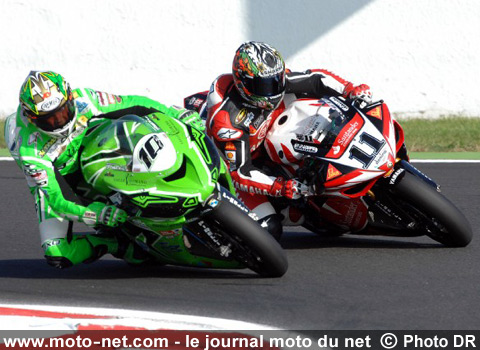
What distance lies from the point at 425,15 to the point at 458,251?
6.22 m

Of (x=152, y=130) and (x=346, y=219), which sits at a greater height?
(x=152, y=130)

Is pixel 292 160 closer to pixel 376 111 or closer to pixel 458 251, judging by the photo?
pixel 376 111

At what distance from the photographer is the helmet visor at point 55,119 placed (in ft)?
18.2

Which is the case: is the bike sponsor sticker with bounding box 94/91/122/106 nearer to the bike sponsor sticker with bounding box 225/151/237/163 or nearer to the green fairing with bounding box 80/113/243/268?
the green fairing with bounding box 80/113/243/268

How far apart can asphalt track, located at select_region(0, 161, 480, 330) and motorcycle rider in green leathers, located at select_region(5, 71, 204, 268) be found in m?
0.21

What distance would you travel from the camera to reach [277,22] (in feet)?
40.8

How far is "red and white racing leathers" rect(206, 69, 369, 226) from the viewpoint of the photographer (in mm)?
6465

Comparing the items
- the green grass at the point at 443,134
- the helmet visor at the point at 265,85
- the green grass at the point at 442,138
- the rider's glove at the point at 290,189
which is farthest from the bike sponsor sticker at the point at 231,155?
the green grass at the point at 443,134

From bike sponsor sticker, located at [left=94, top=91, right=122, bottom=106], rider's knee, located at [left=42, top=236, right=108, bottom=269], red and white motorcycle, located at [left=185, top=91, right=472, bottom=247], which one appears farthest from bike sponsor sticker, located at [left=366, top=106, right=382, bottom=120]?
rider's knee, located at [left=42, top=236, right=108, bottom=269]

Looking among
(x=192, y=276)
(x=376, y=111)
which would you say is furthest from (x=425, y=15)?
(x=192, y=276)

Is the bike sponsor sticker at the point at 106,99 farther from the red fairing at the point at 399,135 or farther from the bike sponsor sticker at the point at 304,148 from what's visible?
the red fairing at the point at 399,135

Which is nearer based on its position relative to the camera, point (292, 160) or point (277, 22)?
point (292, 160)

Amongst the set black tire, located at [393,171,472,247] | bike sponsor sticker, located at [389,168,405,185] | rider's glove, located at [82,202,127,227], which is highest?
bike sponsor sticker, located at [389,168,405,185]

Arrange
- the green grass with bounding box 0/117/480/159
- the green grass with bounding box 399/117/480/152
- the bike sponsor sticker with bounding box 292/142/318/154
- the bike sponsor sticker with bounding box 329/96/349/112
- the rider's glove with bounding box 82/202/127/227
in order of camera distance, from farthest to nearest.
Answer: the green grass with bounding box 399/117/480/152 → the green grass with bounding box 0/117/480/159 → the bike sponsor sticker with bounding box 329/96/349/112 → the bike sponsor sticker with bounding box 292/142/318/154 → the rider's glove with bounding box 82/202/127/227
